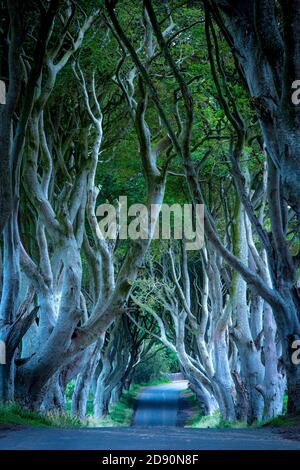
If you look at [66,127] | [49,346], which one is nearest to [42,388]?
[49,346]

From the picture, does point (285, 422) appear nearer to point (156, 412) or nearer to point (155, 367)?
point (156, 412)

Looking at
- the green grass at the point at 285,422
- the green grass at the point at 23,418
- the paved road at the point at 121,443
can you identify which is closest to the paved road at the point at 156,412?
the green grass at the point at 23,418

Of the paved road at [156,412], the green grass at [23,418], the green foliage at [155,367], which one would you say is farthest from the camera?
the green foliage at [155,367]

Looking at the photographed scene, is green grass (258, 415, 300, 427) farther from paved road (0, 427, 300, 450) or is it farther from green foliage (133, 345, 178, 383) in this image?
green foliage (133, 345, 178, 383)

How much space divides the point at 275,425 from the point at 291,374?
0.91 metres

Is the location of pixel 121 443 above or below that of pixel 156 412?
above

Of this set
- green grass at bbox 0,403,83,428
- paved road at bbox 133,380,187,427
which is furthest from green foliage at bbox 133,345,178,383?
green grass at bbox 0,403,83,428

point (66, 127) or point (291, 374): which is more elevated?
point (66, 127)

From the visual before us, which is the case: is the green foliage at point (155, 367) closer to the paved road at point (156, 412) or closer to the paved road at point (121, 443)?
the paved road at point (156, 412)

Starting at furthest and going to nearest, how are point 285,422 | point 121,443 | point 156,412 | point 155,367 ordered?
1. point 155,367
2. point 156,412
3. point 285,422
4. point 121,443

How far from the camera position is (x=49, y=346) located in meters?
12.1

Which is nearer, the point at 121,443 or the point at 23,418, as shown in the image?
the point at 121,443

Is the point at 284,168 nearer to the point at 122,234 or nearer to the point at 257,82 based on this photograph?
the point at 257,82

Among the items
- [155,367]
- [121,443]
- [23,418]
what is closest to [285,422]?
[23,418]
